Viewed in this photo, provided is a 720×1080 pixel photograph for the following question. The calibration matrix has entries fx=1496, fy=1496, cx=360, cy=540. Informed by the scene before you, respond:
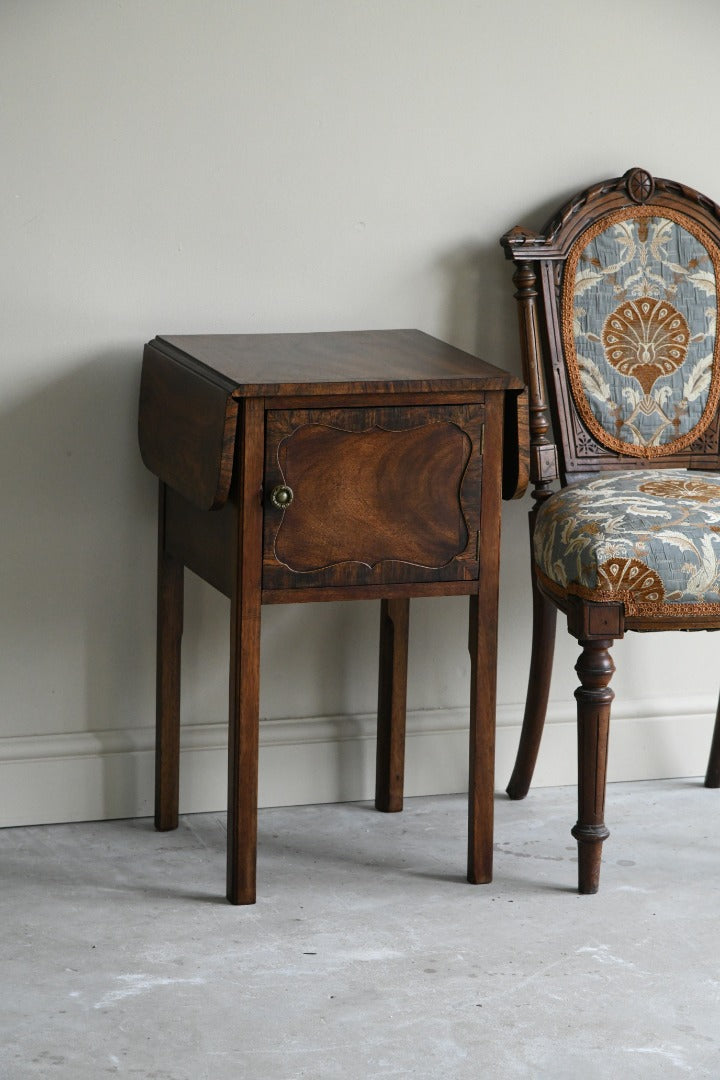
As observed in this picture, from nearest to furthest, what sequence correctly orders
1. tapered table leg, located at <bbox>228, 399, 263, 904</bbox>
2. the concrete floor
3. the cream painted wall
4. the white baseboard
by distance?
the concrete floor
tapered table leg, located at <bbox>228, 399, 263, 904</bbox>
the cream painted wall
the white baseboard

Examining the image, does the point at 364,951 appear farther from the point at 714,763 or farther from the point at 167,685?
the point at 714,763

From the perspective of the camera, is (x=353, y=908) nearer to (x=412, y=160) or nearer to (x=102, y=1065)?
(x=102, y=1065)

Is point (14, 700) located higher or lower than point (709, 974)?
higher

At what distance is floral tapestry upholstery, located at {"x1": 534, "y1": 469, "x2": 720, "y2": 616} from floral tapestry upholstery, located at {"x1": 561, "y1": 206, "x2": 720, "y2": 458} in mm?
294

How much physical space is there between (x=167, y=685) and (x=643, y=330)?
97 centimetres

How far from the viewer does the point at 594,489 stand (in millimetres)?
2301

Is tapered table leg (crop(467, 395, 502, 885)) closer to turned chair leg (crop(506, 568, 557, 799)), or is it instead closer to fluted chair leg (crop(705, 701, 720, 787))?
turned chair leg (crop(506, 568, 557, 799))

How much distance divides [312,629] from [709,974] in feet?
2.95

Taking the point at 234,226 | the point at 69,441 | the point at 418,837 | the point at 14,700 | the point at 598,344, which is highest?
the point at 234,226

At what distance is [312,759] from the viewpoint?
8.33 feet

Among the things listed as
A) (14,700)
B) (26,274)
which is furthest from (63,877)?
(26,274)

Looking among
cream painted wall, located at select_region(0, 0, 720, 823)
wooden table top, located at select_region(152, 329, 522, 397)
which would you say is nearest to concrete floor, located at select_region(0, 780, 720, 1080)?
cream painted wall, located at select_region(0, 0, 720, 823)

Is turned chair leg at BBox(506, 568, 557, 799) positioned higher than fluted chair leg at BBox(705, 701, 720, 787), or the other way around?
turned chair leg at BBox(506, 568, 557, 799)

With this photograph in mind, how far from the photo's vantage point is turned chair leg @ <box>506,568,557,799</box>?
97.3 inches
